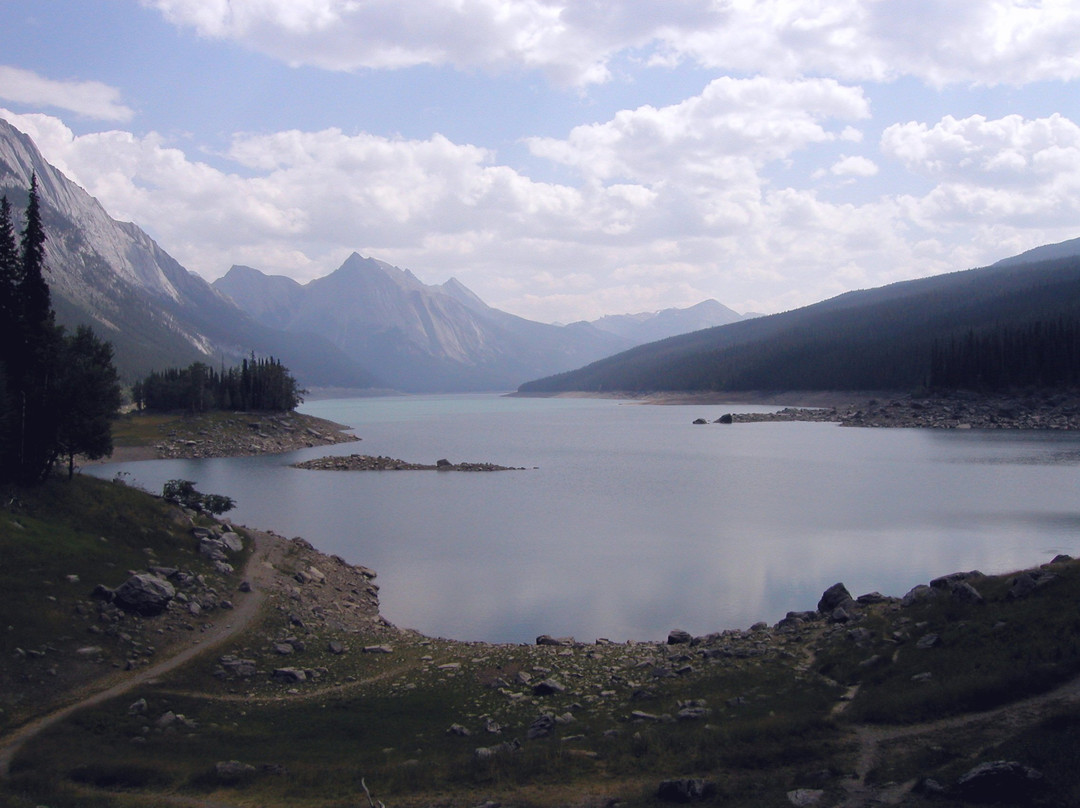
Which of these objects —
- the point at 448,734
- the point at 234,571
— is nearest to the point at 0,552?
the point at 234,571

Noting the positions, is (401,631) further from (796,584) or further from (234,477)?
(234,477)

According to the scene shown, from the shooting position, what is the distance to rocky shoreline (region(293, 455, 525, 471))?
71.5m

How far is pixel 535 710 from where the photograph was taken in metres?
16.2

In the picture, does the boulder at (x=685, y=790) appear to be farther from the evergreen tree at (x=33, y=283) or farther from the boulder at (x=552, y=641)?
the evergreen tree at (x=33, y=283)

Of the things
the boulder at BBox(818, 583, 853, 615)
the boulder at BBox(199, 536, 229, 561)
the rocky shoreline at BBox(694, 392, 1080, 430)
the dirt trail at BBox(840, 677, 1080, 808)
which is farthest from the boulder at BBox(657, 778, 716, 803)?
the rocky shoreline at BBox(694, 392, 1080, 430)

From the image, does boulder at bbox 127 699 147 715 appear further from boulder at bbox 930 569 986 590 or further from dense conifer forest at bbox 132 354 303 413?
dense conifer forest at bbox 132 354 303 413

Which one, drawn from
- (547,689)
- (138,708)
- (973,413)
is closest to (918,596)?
(547,689)

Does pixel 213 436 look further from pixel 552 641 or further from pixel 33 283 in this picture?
pixel 552 641

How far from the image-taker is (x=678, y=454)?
269 ft

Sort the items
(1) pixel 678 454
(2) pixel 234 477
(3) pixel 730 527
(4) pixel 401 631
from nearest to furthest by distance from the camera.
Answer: (4) pixel 401 631, (3) pixel 730 527, (2) pixel 234 477, (1) pixel 678 454

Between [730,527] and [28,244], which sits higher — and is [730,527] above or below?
below

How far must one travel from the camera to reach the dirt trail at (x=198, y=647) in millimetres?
14098

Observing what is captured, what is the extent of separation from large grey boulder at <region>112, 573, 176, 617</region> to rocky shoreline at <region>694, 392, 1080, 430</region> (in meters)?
107

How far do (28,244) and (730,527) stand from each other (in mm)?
35658
